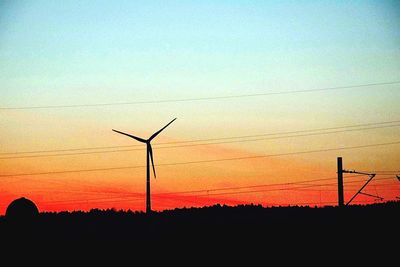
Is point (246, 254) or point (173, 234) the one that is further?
point (173, 234)

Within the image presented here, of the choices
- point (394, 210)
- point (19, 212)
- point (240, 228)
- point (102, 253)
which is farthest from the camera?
point (394, 210)

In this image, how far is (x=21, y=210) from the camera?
215 ft

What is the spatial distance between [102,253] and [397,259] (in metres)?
23.7

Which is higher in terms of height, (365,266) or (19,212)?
(19,212)

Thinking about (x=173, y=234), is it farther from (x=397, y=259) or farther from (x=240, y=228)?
(x=397, y=259)

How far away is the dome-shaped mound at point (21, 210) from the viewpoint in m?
65.2

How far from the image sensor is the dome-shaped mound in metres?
65.2

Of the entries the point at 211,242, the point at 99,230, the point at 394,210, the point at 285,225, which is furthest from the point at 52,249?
the point at 394,210

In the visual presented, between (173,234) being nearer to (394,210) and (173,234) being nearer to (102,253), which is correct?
(102,253)

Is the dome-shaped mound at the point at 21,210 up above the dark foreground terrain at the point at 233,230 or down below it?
above

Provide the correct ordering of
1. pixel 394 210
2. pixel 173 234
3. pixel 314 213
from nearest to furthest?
pixel 173 234, pixel 394 210, pixel 314 213

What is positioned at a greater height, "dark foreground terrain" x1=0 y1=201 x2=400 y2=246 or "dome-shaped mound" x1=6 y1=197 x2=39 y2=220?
"dome-shaped mound" x1=6 y1=197 x2=39 y2=220

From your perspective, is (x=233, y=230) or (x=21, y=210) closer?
(x=21, y=210)

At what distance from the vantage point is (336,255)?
53.9 meters
